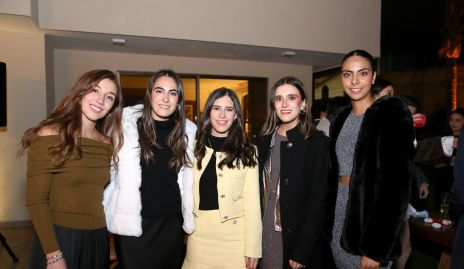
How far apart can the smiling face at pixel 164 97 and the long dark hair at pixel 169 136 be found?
0.12ft

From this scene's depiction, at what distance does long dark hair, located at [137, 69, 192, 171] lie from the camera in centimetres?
213

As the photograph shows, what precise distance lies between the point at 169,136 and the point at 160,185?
337 millimetres

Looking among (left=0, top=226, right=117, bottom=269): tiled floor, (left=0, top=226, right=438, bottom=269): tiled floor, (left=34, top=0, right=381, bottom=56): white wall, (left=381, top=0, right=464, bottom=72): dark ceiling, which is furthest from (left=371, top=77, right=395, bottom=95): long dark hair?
(left=381, top=0, right=464, bottom=72): dark ceiling

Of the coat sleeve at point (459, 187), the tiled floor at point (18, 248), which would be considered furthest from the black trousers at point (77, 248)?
the coat sleeve at point (459, 187)

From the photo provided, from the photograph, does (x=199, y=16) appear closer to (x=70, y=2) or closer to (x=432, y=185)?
(x=70, y=2)

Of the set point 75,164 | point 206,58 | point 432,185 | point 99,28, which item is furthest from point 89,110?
point 432,185

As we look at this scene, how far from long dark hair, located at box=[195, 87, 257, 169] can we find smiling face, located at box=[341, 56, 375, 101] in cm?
74

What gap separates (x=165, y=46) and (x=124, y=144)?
4255 millimetres

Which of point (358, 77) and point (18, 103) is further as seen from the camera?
point (18, 103)

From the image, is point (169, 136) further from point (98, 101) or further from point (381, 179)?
point (381, 179)

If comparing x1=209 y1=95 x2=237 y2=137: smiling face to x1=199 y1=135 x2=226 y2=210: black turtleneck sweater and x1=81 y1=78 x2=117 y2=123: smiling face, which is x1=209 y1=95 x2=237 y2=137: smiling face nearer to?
x1=199 y1=135 x2=226 y2=210: black turtleneck sweater

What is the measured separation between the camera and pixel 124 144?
207cm

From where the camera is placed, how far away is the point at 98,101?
74.6 inches

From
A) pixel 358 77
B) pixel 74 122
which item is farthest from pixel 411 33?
pixel 74 122
